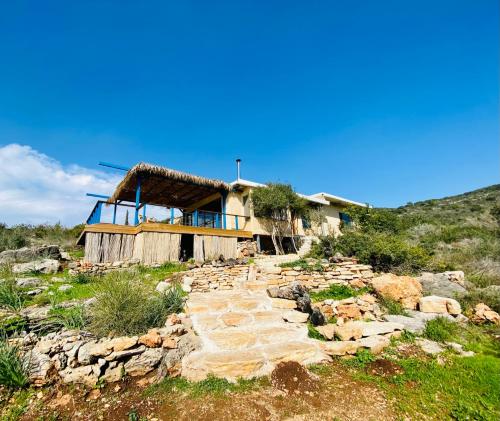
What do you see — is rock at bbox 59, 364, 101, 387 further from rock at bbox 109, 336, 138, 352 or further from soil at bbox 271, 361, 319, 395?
soil at bbox 271, 361, 319, 395

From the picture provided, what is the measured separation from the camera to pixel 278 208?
14.9 metres

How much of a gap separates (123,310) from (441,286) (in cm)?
797

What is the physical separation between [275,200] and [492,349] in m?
10.9

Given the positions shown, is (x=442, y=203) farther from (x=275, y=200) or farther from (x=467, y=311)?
(x=467, y=311)

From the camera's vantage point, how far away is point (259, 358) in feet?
12.6

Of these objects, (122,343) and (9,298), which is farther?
(9,298)

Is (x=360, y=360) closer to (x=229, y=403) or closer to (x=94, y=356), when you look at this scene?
(x=229, y=403)

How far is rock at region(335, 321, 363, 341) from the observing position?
449cm

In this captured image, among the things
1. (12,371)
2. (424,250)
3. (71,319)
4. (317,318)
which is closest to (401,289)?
(317,318)

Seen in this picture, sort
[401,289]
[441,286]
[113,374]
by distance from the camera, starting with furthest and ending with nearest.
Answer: [441,286] → [401,289] → [113,374]

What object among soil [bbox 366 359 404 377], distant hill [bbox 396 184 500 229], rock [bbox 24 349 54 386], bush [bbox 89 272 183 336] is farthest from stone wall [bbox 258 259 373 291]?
distant hill [bbox 396 184 500 229]

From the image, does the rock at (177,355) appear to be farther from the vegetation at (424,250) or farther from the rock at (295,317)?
the vegetation at (424,250)

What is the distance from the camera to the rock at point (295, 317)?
17.8ft

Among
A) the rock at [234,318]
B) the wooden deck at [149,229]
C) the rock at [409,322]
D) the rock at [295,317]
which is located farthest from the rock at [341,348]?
the wooden deck at [149,229]
